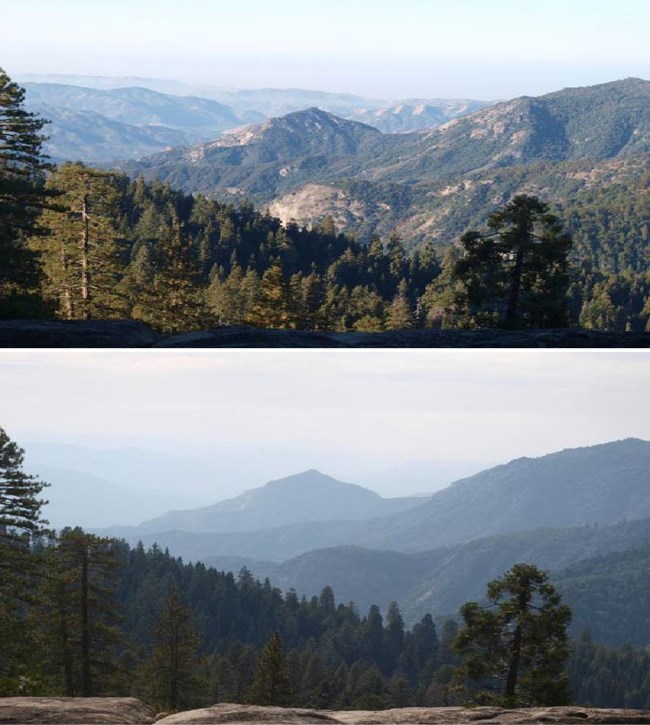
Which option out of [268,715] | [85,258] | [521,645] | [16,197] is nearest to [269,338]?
[268,715]

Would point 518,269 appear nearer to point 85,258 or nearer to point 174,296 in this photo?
point 85,258

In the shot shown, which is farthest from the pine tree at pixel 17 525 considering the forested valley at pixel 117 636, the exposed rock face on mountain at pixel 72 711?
the exposed rock face on mountain at pixel 72 711

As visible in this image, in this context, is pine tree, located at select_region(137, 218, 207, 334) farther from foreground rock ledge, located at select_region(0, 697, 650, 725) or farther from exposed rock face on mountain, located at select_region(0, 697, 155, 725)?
foreground rock ledge, located at select_region(0, 697, 650, 725)

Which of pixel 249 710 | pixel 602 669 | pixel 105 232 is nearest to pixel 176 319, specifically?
pixel 105 232

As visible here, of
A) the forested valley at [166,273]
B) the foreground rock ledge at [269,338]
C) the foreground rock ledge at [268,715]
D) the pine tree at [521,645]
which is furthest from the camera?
the forested valley at [166,273]

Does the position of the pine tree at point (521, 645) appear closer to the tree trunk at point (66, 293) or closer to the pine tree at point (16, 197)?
the pine tree at point (16, 197)

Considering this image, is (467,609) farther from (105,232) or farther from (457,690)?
(105,232)

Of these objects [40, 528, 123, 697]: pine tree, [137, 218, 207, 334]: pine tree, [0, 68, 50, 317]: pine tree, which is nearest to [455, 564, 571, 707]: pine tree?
[40, 528, 123, 697]: pine tree

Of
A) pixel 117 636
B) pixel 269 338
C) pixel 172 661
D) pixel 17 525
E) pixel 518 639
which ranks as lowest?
pixel 172 661
